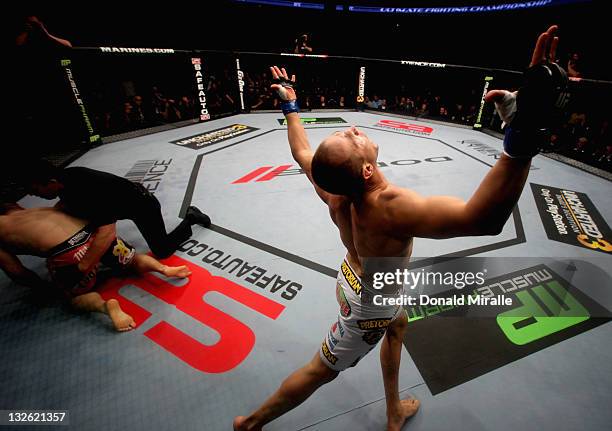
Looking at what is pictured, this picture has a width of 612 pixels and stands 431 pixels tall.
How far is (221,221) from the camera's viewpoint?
327cm

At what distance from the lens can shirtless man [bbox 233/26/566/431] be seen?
27.6 inches

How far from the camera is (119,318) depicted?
1996mm

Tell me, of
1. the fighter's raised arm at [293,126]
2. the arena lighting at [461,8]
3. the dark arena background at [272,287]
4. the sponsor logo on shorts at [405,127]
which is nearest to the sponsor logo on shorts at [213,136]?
the dark arena background at [272,287]

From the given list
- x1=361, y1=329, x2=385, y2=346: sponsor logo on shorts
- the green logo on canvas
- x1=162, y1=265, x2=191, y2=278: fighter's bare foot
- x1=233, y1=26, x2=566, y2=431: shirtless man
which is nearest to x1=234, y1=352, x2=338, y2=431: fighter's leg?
x1=233, y1=26, x2=566, y2=431: shirtless man

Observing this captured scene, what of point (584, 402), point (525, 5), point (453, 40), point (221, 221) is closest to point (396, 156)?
point (221, 221)

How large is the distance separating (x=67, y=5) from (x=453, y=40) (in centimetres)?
1374

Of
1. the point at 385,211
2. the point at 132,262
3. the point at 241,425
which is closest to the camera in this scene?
the point at 385,211

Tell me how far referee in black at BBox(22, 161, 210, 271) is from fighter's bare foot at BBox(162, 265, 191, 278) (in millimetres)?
317

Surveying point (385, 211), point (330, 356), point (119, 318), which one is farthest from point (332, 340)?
point (119, 318)

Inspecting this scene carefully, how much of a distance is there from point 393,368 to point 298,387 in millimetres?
502

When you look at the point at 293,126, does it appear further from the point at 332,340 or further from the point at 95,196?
the point at 95,196

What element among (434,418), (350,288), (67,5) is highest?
(67,5)

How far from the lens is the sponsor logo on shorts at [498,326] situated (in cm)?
181

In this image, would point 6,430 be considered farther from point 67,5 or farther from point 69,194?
point 67,5
